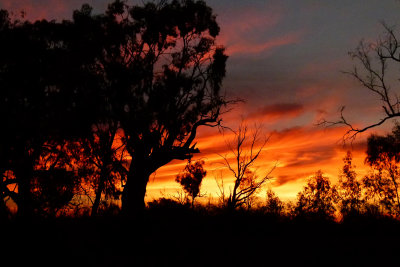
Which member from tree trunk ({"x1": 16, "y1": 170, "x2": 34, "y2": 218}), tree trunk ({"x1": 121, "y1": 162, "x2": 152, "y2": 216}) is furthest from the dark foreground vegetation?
tree trunk ({"x1": 16, "y1": 170, "x2": 34, "y2": 218})

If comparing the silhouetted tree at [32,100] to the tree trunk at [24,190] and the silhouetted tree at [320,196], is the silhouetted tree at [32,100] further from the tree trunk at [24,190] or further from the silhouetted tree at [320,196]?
the silhouetted tree at [320,196]

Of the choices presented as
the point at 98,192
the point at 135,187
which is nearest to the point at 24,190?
the point at 98,192

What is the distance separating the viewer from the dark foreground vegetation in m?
11.8

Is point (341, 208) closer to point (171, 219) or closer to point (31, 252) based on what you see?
point (171, 219)

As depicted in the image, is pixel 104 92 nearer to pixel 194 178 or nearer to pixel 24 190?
pixel 24 190

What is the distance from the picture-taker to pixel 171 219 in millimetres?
19000

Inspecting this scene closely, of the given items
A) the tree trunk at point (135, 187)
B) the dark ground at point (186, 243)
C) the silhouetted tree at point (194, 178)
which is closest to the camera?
the dark ground at point (186, 243)

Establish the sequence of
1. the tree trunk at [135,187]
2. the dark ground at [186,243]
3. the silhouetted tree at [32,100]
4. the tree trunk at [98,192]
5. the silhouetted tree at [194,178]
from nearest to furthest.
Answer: the dark ground at [186,243] < the silhouetted tree at [32,100] < the tree trunk at [98,192] < the tree trunk at [135,187] < the silhouetted tree at [194,178]

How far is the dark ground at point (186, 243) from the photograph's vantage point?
11.8 m

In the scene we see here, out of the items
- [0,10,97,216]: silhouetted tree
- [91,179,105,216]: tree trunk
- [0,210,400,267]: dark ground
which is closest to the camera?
[0,210,400,267]: dark ground

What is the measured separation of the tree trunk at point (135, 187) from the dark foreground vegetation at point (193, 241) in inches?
120

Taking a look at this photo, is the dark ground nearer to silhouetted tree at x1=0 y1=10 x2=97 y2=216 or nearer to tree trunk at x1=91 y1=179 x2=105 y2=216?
tree trunk at x1=91 y1=179 x2=105 y2=216

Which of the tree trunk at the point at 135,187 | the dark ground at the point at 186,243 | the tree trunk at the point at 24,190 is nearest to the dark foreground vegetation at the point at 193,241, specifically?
the dark ground at the point at 186,243

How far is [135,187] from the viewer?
2419 cm
